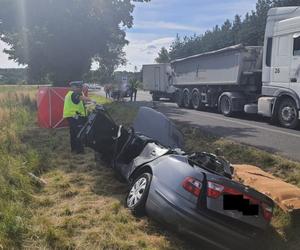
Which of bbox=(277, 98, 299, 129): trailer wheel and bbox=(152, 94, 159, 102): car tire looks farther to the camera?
bbox=(152, 94, 159, 102): car tire

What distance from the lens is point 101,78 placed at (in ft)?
329

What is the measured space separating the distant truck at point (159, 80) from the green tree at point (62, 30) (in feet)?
12.6

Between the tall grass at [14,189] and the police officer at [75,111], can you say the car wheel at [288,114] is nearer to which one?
the police officer at [75,111]

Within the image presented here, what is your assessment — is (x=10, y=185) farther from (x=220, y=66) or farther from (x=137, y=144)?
(x=220, y=66)

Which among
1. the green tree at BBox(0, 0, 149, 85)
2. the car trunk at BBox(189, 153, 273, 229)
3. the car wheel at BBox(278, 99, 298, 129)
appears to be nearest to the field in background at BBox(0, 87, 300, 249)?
the car trunk at BBox(189, 153, 273, 229)

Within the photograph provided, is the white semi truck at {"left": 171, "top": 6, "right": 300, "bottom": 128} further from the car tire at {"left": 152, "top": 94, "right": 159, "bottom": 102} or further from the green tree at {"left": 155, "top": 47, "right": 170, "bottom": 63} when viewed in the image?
the green tree at {"left": 155, "top": 47, "right": 170, "bottom": 63}

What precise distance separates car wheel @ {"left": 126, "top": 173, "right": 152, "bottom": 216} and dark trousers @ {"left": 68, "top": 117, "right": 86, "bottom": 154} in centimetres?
432

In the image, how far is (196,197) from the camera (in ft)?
14.8

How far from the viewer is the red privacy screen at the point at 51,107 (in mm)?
14562

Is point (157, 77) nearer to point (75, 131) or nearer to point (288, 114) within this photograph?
point (288, 114)

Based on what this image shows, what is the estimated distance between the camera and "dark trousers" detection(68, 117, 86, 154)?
32.2 feet

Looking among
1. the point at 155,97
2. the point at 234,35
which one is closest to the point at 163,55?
the point at 234,35

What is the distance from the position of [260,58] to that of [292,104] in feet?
13.8

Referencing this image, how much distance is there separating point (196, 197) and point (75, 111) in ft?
19.1
